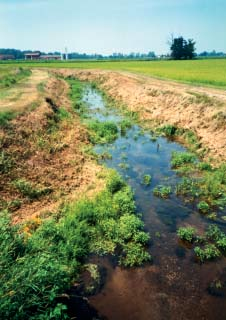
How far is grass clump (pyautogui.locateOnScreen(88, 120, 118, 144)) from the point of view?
17984mm

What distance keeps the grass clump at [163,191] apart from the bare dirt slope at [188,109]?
3873mm

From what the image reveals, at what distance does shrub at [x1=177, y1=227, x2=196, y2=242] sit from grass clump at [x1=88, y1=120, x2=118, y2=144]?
31.5ft

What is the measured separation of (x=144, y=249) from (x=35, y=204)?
409 cm

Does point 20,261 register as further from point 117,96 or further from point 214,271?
point 117,96

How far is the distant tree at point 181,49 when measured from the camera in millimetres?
89375

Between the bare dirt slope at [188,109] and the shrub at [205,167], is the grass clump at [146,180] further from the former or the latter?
the bare dirt slope at [188,109]

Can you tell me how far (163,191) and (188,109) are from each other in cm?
1012

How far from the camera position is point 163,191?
11688 mm

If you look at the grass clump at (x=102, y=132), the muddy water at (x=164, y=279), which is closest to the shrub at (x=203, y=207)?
the muddy water at (x=164, y=279)

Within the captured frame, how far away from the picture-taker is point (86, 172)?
42.2 feet

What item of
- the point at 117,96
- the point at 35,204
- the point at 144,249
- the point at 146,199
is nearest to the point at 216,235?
the point at 144,249

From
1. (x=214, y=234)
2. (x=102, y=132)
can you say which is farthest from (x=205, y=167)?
(x=102, y=132)

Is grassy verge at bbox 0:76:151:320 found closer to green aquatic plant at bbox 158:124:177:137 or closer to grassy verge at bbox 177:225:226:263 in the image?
grassy verge at bbox 177:225:226:263

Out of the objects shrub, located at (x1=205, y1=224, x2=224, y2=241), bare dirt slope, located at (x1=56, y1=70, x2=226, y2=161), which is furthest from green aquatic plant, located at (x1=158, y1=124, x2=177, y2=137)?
shrub, located at (x1=205, y1=224, x2=224, y2=241)
